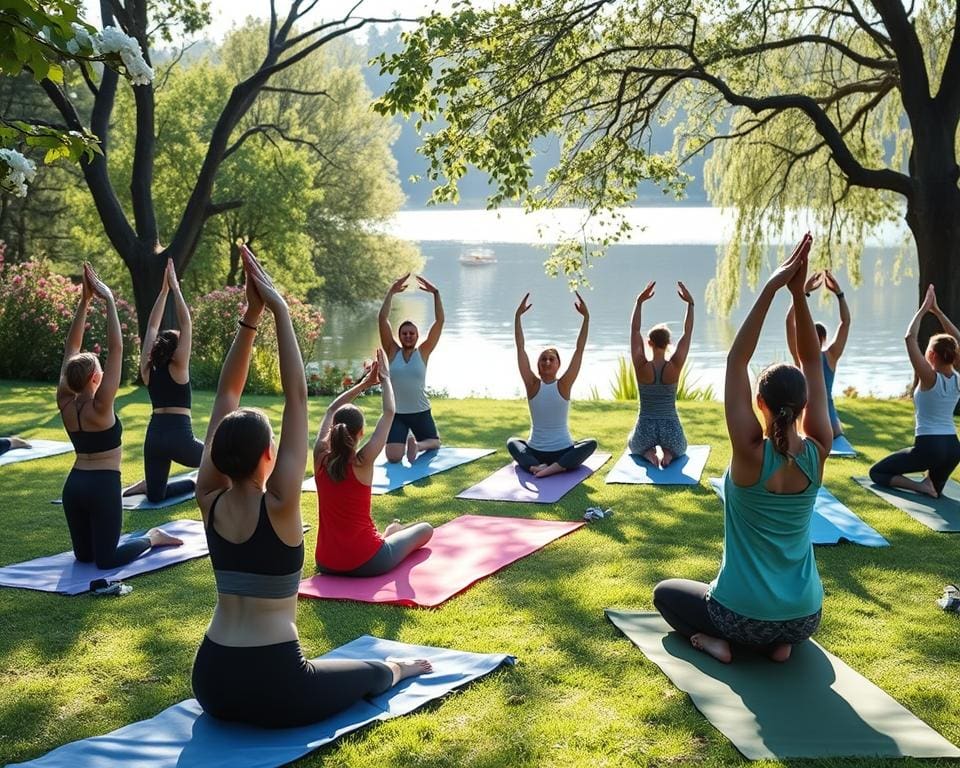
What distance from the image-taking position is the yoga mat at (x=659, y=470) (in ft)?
26.1

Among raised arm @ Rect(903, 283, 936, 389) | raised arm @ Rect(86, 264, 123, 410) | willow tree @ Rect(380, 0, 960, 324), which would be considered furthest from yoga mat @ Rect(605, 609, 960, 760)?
willow tree @ Rect(380, 0, 960, 324)

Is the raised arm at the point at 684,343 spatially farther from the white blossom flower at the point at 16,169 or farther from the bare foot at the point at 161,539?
the white blossom flower at the point at 16,169

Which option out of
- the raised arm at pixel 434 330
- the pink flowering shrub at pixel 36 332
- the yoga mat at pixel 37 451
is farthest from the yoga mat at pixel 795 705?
the pink flowering shrub at pixel 36 332

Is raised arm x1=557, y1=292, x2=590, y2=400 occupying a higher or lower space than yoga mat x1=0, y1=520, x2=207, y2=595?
higher

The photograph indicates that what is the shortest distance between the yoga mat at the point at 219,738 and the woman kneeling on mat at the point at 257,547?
10 cm

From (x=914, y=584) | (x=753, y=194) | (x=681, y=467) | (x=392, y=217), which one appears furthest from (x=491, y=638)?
(x=392, y=217)

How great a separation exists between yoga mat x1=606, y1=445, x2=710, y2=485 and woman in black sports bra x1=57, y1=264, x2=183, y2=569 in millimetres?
3801

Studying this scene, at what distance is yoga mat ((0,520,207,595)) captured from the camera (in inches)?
213

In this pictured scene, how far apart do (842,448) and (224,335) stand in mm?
9700

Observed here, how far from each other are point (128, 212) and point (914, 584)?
25.1 metres

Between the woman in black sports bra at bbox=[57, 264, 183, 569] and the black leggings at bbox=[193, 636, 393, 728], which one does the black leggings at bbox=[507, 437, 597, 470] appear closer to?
the woman in black sports bra at bbox=[57, 264, 183, 569]

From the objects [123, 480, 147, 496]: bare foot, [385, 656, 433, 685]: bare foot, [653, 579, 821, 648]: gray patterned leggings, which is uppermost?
[653, 579, 821, 648]: gray patterned leggings

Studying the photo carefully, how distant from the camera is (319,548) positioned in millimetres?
5566

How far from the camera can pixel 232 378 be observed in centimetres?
366
